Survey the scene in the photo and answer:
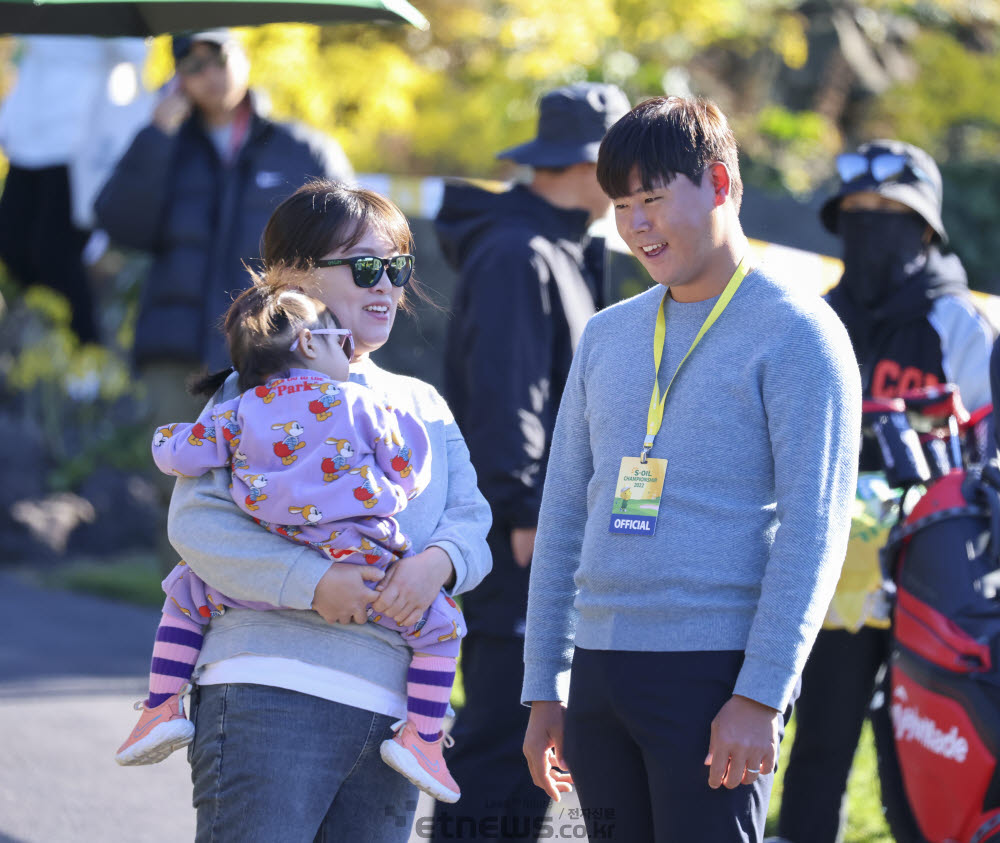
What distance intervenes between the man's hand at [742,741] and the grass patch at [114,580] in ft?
19.9

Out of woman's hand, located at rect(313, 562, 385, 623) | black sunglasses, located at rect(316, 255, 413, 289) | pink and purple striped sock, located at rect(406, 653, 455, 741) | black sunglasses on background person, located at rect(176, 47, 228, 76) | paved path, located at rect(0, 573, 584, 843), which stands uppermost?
black sunglasses on background person, located at rect(176, 47, 228, 76)

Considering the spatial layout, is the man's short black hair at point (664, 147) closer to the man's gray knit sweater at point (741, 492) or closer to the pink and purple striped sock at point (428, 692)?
the man's gray knit sweater at point (741, 492)

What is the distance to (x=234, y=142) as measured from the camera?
5516 millimetres

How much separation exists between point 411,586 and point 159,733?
0.52 meters

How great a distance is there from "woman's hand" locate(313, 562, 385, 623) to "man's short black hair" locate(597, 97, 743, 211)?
0.83m

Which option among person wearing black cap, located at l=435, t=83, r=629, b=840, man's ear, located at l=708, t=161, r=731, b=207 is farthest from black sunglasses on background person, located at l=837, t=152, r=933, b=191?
man's ear, located at l=708, t=161, r=731, b=207

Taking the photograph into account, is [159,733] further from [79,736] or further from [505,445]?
[79,736]

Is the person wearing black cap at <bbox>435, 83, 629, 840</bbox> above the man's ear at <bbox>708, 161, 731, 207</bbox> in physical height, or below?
below

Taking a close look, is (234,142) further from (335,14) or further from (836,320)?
(836,320)

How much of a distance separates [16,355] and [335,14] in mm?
9523

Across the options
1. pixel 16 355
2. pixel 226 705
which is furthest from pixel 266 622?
pixel 16 355

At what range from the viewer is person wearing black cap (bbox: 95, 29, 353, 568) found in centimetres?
537

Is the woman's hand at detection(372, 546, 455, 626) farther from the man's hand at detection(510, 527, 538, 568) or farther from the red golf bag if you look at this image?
the red golf bag

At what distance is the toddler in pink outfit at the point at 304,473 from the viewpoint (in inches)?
95.5
